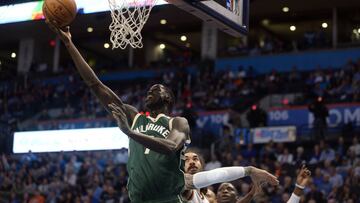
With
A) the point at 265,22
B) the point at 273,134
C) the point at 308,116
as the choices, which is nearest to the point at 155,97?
the point at 273,134

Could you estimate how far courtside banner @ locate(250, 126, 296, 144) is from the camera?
1689cm

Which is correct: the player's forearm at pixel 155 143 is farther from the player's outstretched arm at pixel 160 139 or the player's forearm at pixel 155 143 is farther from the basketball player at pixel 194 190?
the basketball player at pixel 194 190

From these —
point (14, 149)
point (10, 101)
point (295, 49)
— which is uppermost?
point (295, 49)

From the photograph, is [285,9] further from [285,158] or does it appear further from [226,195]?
[226,195]

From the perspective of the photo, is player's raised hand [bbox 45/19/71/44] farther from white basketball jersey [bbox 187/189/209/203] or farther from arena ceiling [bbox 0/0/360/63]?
arena ceiling [bbox 0/0/360/63]

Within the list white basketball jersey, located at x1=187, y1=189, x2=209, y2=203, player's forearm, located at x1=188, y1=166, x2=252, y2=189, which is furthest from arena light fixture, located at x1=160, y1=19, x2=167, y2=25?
player's forearm, located at x1=188, y1=166, x2=252, y2=189

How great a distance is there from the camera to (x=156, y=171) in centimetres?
440

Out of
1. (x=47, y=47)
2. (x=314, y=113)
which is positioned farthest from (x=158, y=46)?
(x=314, y=113)

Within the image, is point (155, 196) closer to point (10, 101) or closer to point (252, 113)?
point (252, 113)

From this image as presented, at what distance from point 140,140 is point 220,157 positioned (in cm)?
1214

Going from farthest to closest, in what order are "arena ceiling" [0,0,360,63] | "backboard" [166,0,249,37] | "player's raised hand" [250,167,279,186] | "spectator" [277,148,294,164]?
"arena ceiling" [0,0,360,63]
"spectator" [277,148,294,164]
"backboard" [166,0,249,37]
"player's raised hand" [250,167,279,186]

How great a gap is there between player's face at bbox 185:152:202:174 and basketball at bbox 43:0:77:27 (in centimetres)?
166

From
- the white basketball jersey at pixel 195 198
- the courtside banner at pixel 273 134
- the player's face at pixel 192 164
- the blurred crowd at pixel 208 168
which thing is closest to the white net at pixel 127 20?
the player's face at pixel 192 164

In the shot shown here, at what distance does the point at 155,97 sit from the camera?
4.52 m
